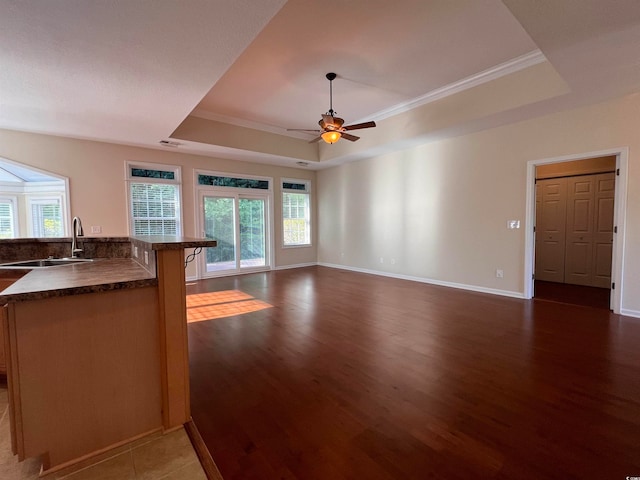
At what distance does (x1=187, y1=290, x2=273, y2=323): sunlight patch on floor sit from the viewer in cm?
391

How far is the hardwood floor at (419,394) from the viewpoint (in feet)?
4.83

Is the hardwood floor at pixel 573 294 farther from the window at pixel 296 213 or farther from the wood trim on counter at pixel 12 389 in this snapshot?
the wood trim on counter at pixel 12 389

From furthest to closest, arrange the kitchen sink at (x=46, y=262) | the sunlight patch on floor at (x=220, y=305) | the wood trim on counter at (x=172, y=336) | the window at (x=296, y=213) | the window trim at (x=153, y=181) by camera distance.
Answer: the window at (x=296, y=213), the window trim at (x=153, y=181), the sunlight patch on floor at (x=220, y=305), the kitchen sink at (x=46, y=262), the wood trim on counter at (x=172, y=336)

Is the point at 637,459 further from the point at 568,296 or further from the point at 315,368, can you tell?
the point at 568,296

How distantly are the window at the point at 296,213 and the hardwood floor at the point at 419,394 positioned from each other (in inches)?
165

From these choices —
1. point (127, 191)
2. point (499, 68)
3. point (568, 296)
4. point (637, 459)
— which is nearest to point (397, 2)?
point (499, 68)

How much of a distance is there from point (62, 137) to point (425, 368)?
6447 mm

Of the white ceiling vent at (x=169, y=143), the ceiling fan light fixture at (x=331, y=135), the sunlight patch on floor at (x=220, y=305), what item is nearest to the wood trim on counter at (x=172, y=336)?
the sunlight patch on floor at (x=220, y=305)

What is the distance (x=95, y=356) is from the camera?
1482mm

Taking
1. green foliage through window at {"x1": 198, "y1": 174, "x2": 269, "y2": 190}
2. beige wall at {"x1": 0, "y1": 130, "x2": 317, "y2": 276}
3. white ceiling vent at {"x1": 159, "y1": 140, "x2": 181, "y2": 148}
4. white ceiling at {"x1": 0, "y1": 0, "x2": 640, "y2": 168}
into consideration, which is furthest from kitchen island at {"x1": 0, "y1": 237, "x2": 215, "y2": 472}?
green foliage through window at {"x1": 198, "y1": 174, "x2": 269, "y2": 190}

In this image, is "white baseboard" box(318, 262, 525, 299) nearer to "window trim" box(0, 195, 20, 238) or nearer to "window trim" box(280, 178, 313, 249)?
"window trim" box(280, 178, 313, 249)

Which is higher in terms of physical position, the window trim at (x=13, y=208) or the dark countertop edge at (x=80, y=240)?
the window trim at (x=13, y=208)

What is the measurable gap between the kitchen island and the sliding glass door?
478 centimetres

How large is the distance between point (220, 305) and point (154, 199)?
2938 millimetres
